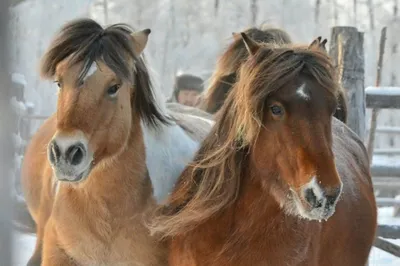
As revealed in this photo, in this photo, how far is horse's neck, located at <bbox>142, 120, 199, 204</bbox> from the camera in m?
3.21

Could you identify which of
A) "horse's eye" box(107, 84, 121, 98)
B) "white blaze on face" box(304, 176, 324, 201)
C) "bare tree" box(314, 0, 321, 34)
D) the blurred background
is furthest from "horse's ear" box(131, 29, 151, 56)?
"bare tree" box(314, 0, 321, 34)

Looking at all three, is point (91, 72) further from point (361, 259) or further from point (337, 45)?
point (337, 45)

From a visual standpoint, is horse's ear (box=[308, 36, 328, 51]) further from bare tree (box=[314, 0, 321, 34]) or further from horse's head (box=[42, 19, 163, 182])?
bare tree (box=[314, 0, 321, 34])

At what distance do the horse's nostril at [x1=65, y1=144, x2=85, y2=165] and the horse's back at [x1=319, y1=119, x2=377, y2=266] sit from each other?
1.19m

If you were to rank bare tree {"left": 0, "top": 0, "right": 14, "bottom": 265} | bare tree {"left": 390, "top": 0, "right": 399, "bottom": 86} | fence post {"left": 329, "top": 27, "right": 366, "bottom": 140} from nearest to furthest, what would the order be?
bare tree {"left": 0, "top": 0, "right": 14, "bottom": 265}
fence post {"left": 329, "top": 27, "right": 366, "bottom": 140}
bare tree {"left": 390, "top": 0, "right": 399, "bottom": 86}

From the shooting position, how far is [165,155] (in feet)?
10.9

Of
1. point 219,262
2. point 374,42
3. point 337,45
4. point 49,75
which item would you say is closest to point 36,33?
point 337,45

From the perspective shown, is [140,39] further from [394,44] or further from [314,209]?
[394,44]

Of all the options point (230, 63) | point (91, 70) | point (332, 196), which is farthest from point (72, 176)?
point (230, 63)

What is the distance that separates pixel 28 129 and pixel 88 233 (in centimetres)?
514

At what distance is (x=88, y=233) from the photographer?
3.07 m

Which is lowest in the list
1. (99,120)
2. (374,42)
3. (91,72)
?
(374,42)

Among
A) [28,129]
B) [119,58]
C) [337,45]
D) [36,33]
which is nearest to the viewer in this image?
[119,58]

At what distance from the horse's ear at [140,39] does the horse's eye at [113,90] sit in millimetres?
273
